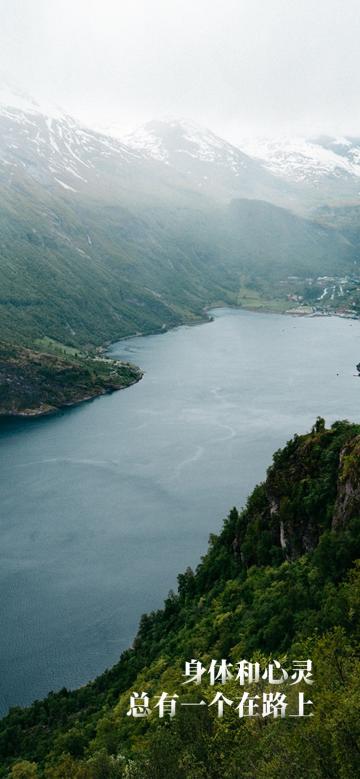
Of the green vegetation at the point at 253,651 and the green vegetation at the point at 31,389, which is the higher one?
the green vegetation at the point at 31,389

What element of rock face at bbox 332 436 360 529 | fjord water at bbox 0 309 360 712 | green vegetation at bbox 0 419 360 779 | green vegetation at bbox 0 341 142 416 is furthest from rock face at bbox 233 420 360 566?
green vegetation at bbox 0 341 142 416

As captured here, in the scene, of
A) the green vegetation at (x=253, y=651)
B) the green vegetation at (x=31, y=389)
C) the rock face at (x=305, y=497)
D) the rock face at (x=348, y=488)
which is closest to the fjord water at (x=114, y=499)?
the green vegetation at (x=31, y=389)

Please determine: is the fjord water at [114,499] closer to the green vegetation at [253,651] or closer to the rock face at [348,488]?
the green vegetation at [253,651]

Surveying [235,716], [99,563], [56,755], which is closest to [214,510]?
[99,563]

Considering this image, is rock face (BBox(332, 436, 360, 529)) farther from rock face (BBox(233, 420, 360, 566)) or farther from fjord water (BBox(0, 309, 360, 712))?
fjord water (BBox(0, 309, 360, 712))

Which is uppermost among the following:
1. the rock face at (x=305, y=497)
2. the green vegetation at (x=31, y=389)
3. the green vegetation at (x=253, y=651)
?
the green vegetation at (x=31, y=389)

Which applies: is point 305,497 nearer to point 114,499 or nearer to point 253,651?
point 253,651

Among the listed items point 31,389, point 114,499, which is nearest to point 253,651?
point 114,499
